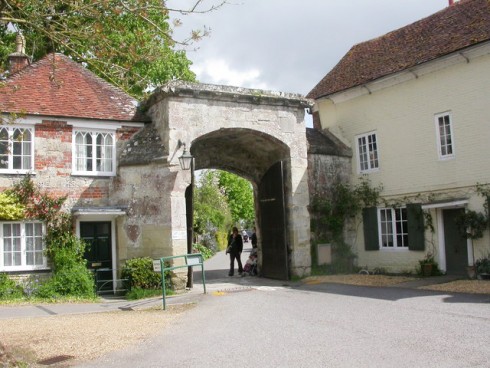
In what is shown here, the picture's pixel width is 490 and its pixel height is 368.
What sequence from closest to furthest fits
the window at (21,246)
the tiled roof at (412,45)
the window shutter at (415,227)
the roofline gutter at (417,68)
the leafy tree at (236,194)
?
the window at (21,246)
the roofline gutter at (417,68)
the tiled roof at (412,45)
the window shutter at (415,227)
the leafy tree at (236,194)

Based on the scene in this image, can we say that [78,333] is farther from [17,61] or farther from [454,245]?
[17,61]

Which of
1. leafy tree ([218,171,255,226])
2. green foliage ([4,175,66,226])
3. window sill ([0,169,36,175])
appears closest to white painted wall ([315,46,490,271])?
green foliage ([4,175,66,226])

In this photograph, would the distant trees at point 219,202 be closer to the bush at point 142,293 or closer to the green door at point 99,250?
the green door at point 99,250

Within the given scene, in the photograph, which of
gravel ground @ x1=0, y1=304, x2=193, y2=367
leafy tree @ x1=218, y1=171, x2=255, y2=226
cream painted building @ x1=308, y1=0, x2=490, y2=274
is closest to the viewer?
gravel ground @ x1=0, y1=304, x2=193, y2=367

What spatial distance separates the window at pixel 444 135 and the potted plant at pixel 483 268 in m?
3.17

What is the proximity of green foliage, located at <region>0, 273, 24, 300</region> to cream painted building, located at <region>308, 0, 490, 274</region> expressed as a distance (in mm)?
10271

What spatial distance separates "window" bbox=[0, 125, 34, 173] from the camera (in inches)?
548

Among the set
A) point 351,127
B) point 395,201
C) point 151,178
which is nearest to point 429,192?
point 395,201

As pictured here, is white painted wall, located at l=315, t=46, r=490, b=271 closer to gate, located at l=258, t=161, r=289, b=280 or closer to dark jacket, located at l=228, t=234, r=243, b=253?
gate, located at l=258, t=161, r=289, b=280

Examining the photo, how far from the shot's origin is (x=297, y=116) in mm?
16438

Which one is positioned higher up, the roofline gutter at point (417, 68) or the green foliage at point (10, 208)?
the roofline gutter at point (417, 68)

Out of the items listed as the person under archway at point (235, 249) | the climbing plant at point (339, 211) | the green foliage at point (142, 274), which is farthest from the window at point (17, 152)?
the climbing plant at point (339, 211)

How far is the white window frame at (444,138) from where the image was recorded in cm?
1522

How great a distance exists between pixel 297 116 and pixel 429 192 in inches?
182
